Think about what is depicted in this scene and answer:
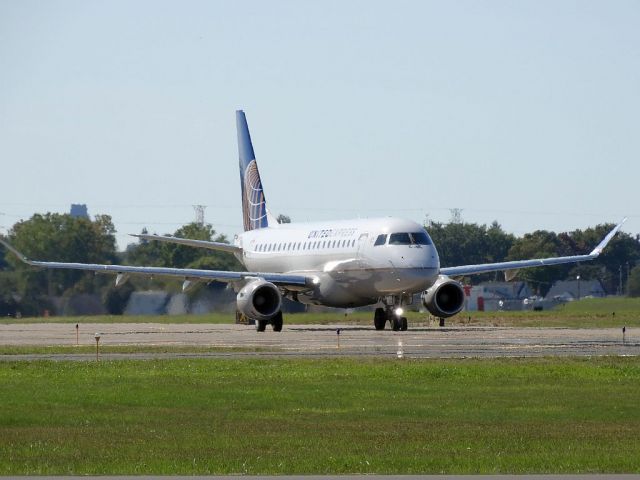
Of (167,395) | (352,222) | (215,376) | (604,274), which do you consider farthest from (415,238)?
(604,274)

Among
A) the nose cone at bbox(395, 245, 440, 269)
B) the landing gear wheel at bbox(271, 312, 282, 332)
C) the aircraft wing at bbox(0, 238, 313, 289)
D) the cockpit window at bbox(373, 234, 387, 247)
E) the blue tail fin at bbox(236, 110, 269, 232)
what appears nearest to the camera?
the nose cone at bbox(395, 245, 440, 269)

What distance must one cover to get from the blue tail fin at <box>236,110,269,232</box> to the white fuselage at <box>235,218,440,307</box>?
5.16 metres

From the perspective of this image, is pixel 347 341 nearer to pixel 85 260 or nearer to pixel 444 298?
pixel 444 298

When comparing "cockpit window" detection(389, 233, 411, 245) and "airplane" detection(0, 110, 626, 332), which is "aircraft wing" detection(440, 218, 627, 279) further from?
"cockpit window" detection(389, 233, 411, 245)

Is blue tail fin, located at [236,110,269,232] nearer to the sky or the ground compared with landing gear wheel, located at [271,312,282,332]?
nearer to the sky

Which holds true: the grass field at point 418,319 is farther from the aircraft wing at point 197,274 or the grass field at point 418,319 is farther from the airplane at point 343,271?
the aircraft wing at point 197,274

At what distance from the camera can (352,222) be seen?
6391 cm

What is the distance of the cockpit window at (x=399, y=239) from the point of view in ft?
194

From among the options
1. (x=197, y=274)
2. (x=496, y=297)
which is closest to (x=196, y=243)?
(x=197, y=274)

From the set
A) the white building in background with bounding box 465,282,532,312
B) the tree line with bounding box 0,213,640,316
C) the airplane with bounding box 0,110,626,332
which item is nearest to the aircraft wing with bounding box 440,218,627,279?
the airplane with bounding box 0,110,626,332

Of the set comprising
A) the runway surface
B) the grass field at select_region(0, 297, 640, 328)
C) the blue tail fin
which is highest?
the blue tail fin

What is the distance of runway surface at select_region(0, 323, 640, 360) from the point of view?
1594 inches

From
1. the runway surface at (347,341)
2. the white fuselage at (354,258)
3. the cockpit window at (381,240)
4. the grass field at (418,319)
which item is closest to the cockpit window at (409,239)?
the white fuselage at (354,258)

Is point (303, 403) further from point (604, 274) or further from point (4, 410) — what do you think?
point (604, 274)
